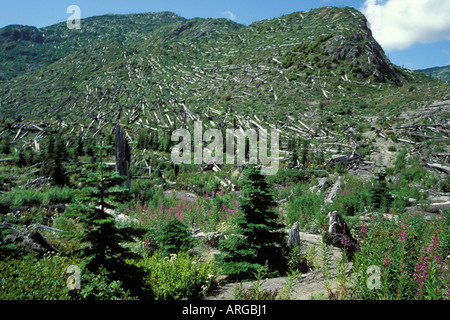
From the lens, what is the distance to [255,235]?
216 inches

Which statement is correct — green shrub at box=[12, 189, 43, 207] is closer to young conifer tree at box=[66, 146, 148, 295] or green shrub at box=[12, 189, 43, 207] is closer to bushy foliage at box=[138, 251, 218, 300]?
bushy foliage at box=[138, 251, 218, 300]

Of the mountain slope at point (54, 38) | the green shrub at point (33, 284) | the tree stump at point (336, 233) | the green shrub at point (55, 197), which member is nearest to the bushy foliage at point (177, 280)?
the green shrub at point (33, 284)

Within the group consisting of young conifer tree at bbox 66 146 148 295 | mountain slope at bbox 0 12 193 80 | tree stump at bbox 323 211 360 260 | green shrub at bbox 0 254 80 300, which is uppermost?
mountain slope at bbox 0 12 193 80

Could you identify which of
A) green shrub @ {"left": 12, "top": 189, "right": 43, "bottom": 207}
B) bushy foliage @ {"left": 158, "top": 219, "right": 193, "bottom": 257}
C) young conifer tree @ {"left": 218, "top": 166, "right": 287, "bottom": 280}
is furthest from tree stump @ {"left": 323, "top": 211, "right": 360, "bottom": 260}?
green shrub @ {"left": 12, "top": 189, "right": 43, "bottom": 207}

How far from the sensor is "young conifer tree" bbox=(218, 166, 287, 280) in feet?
17.4

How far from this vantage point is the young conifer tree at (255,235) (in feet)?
17.4

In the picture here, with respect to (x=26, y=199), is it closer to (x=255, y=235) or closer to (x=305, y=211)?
(x=255, y=235)

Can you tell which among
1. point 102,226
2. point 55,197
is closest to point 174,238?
point 102,226

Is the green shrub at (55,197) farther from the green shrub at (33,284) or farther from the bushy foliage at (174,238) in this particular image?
the green shrub at (33,284)

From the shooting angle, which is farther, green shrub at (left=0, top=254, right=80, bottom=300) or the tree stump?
the tree stump

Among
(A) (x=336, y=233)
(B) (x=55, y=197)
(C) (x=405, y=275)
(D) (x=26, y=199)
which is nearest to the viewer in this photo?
(C) (x=405, y=275)
